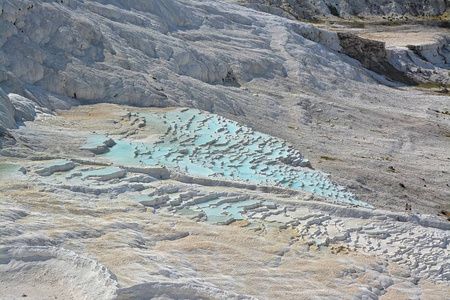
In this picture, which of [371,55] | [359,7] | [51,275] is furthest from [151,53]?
[359,7]

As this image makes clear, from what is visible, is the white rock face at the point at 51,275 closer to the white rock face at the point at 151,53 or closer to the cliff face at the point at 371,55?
the white rock face at the point at 151,53

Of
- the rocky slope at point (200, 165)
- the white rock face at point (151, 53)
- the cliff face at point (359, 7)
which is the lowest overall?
the rocky slope at point (200, 165)

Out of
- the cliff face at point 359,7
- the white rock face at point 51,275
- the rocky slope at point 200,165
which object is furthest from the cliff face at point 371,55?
the white rock face at point 51,275

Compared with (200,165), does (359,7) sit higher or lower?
higher

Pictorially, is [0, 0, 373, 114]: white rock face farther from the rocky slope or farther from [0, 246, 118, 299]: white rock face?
[0, 246, 118, 299]: white rock face

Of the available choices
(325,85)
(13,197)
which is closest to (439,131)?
(325,85)

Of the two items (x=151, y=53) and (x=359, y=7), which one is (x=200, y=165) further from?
(x=359, y=7)

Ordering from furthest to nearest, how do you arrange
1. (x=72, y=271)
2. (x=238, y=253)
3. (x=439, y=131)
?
(x=439, y=131), (x=238, y=253), (x=72, y=271)

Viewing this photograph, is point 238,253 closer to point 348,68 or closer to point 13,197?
point 13,197
